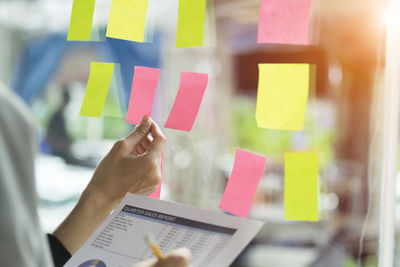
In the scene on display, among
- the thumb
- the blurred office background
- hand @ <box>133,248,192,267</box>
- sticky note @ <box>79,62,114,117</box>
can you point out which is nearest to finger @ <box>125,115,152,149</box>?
the thumb

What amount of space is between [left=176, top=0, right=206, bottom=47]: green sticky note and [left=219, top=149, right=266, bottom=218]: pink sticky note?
199 millimetres

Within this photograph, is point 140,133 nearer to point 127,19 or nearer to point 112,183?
point 112,183

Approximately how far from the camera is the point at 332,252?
2.37 m

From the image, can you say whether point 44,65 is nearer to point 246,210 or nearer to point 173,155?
point 173,155

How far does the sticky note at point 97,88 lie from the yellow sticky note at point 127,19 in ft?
0.20

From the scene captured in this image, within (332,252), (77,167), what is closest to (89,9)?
(332,252)

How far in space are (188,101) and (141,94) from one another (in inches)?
3.8

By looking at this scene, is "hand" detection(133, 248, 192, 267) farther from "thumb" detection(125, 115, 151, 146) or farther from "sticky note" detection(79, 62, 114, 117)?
"sticky note" detection(79, 62, 114, 117)

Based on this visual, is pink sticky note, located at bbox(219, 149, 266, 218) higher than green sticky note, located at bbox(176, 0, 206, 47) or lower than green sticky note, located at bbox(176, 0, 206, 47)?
lower

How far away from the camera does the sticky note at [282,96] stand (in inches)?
25.7

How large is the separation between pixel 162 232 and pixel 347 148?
2900 mm

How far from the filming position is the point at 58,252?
0.66 metres

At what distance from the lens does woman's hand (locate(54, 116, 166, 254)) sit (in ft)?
2.18

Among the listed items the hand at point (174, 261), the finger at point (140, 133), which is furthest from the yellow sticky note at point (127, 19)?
the hand at point (174, 261)
